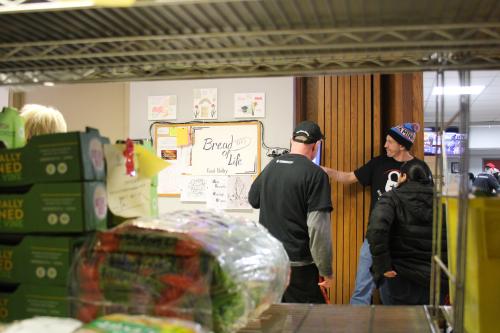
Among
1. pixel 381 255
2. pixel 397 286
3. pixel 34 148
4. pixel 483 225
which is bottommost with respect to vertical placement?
pixel 397 286

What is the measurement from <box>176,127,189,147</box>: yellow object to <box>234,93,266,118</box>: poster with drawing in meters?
0.51

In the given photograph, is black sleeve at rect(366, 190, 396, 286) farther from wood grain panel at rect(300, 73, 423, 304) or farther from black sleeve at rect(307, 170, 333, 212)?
wood grain panel at rect(300, 73, 423, 304)

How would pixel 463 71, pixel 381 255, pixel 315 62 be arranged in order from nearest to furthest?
pixel 463 71
pixel 315 62
pixel 381 255

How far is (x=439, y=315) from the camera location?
4.76ft

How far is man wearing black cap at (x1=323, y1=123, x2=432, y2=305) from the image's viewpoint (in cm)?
401

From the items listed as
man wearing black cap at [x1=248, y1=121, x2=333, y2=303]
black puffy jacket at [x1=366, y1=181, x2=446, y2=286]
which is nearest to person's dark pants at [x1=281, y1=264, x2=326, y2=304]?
man wearing black cap at [x1=248, y1=121, x2=333, y2=303]

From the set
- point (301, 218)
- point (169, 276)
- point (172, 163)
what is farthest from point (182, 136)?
point (169, 276)

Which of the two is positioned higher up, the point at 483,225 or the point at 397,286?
the point at 483,225

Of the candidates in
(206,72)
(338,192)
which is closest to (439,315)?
(206,72)

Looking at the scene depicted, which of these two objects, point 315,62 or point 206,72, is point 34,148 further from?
point 315,62

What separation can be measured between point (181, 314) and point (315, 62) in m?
0.95

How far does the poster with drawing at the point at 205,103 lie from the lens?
4.64 metres

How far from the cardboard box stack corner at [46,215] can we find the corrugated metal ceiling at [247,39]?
0.39 m

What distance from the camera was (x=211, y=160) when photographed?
15.1 feet
